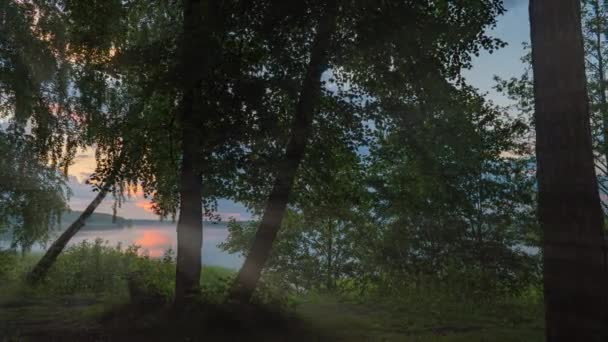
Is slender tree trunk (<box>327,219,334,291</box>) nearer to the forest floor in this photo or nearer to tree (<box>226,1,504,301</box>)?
the forest floor

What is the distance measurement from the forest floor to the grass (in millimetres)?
20

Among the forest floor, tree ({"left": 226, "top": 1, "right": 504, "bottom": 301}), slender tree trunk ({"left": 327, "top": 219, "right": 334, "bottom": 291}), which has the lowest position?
the forest floor

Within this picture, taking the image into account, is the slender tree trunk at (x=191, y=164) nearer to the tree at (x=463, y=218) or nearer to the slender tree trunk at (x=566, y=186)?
the tree at (x=463, y=218)

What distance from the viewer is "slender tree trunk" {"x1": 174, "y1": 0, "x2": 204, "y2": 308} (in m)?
9.38

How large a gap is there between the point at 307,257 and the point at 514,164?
311 inches

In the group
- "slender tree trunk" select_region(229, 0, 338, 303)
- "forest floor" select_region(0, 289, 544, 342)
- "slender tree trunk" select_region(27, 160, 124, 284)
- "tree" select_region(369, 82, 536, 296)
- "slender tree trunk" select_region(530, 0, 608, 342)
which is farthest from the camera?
"slender tree trunk" select_region(27, 160, 124, 284)

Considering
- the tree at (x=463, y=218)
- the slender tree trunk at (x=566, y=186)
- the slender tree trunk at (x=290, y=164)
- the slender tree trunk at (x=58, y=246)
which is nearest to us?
the slender tree trunk at (x=566, y=186)

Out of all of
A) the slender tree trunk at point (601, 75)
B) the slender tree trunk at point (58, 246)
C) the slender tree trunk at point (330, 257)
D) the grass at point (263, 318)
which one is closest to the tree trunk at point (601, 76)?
the slender tree trunk at point (601, 75)

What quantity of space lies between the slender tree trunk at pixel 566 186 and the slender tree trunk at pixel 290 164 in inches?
212

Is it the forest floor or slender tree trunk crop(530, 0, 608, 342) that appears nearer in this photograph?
slender tree trunk crop(530, 0, 608, 342)

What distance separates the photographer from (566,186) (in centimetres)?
505

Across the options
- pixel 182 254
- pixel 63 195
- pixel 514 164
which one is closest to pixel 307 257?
pixel 182 254

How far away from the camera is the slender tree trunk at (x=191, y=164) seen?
9375mm

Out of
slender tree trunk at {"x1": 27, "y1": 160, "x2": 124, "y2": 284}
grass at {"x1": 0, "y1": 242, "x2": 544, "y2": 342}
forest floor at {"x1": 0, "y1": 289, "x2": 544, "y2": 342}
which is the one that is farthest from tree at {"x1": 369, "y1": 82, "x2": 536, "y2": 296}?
slender tree trunk at {"x1": 27, "y1": 160, "x2": 124, "y2": 284}
